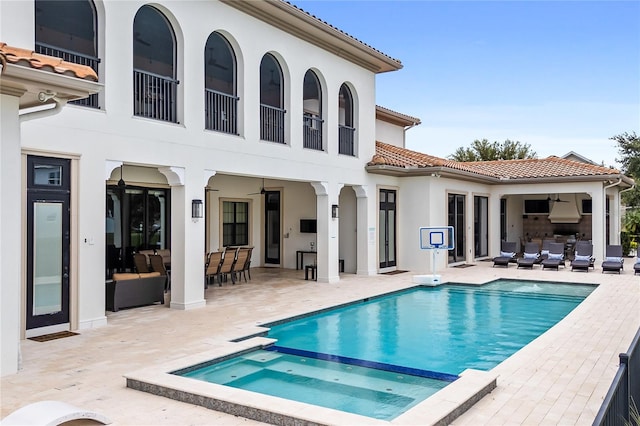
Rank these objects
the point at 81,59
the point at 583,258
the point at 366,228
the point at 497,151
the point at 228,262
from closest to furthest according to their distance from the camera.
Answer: the point at 81,59
the point at 228,262
the point at 366,228
the point at 583,258
the point at 497,151

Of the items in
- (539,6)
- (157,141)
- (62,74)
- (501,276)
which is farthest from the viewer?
(501,276)

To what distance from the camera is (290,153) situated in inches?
583

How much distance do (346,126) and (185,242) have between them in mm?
8032

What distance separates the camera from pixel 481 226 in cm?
2428

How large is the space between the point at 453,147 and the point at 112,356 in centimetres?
5503

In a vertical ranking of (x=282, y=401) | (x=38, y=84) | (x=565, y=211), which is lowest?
(x=282, y=401)

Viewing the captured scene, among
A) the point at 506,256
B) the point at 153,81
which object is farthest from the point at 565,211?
the point at 153,81

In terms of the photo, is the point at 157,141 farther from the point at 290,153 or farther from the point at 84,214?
the point at 290,153

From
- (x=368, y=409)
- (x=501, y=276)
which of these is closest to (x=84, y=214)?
(x=368, y=409)

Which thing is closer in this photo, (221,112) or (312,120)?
(221,112)

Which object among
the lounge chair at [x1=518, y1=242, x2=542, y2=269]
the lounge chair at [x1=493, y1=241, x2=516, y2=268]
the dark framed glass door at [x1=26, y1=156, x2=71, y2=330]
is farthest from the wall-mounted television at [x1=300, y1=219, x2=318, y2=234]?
the dark framed glass door at [x1=26, y1=156, x2=71, y2=330]

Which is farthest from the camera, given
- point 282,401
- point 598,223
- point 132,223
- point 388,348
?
point 598,223

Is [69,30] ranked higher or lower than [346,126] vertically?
higher

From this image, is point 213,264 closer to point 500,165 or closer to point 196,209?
point 196,209
